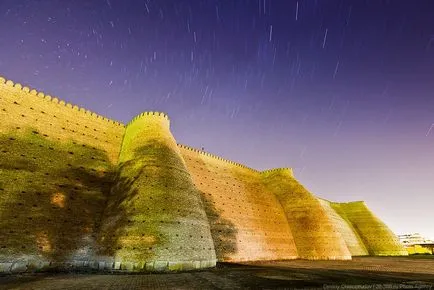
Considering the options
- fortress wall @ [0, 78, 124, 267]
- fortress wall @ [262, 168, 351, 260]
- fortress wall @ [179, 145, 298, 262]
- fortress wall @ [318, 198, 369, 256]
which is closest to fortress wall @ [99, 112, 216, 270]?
fortress wall @ [0, 78, 124, 267]

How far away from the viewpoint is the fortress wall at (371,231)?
44.7 meters

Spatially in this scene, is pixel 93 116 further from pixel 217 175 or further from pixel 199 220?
pixel 217 175

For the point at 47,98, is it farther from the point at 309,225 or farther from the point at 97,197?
the point at 309,225

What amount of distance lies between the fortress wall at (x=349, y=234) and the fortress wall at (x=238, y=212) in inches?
586

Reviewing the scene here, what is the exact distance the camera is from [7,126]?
14773 mm

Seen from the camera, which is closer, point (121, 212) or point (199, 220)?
point (121, 212)

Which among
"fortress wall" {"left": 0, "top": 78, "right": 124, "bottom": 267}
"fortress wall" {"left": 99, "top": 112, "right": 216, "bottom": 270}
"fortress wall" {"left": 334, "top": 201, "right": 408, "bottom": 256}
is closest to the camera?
"fortress wall" {"left": 0, "top": 78, "right": 124, "bottom": 267}

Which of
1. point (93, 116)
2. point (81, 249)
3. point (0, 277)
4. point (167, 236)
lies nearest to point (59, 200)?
point (81, 249)

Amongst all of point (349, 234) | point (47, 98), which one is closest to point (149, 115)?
point (47, 98)

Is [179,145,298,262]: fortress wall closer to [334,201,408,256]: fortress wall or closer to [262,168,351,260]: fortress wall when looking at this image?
[262,168,351,260]: fortress wall

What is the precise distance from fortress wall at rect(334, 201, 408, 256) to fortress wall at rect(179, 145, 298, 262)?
24059 mm

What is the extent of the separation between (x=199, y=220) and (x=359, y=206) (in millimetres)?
43965

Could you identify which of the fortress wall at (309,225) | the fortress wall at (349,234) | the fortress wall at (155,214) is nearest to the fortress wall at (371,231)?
the fortress wall at (349,234)

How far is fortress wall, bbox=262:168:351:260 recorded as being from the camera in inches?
1142
